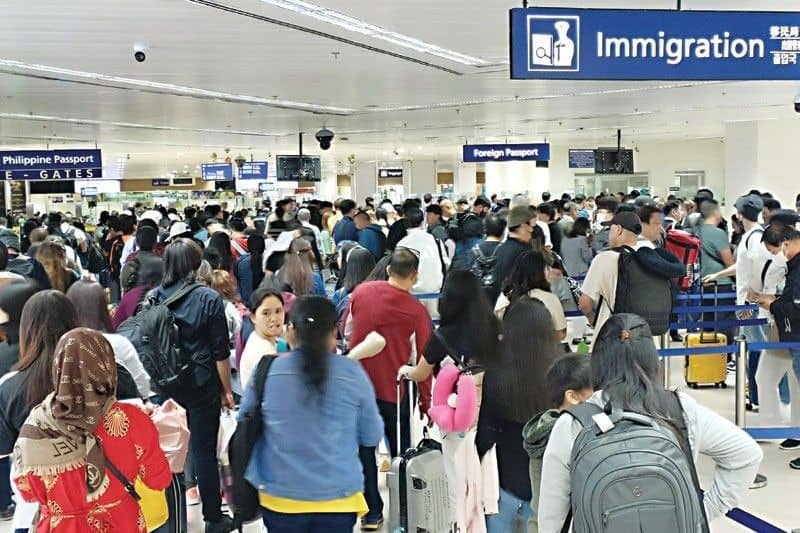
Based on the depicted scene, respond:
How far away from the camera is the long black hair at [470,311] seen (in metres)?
4.04

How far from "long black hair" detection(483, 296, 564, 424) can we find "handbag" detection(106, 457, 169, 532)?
4.71 feet

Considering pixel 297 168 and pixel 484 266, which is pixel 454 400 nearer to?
pixel 484 266

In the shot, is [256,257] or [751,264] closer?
[751,264]

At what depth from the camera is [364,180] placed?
38.3m

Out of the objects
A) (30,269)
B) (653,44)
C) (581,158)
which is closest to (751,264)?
(653,44)

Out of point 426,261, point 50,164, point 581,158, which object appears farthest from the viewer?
point 581,158

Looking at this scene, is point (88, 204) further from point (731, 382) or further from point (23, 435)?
point (23, 435)

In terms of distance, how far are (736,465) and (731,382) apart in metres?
6.53

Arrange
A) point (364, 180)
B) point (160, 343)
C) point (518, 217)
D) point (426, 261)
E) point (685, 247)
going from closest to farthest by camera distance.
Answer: point (160, 343) < point (518, 217) < point (426, 261) < point (685, 247) < point (364, 180)

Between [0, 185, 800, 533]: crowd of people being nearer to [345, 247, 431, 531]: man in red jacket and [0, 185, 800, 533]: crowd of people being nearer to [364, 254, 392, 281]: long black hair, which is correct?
[345, 247, 431, 531]: man in red jacket

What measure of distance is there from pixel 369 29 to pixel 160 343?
5071 mm

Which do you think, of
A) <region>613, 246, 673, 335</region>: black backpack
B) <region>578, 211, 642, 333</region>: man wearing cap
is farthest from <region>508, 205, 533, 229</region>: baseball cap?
<region>613, 246, 673, 335</region>: black backpack

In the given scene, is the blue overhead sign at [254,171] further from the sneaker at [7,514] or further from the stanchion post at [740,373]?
the stanchion post at [740,373]

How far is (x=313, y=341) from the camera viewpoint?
328cm
